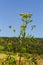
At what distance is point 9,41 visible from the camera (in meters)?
8.06

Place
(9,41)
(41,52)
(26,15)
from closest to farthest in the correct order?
(26,15) → (9,41) → (41,52)

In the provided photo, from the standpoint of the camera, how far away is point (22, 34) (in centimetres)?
783

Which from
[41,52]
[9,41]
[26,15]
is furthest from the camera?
[41,52]

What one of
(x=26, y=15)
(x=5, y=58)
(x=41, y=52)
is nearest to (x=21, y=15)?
(x=26, y=15)

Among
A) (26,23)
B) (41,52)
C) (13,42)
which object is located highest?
(26,23)

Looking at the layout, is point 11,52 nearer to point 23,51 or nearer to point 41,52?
point 23,51

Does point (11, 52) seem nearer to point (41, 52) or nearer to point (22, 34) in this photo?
point (22, 34)

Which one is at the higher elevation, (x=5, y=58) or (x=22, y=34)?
(x=22, y=34)

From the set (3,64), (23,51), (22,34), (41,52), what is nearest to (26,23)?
(22,34)

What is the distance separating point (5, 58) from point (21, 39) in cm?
71

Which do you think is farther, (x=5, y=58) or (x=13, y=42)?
(x=13, y=42)

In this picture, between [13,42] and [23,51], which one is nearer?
[23,51]

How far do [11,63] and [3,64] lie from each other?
0.28 meters

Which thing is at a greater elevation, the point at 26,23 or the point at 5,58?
the point at 26,23
